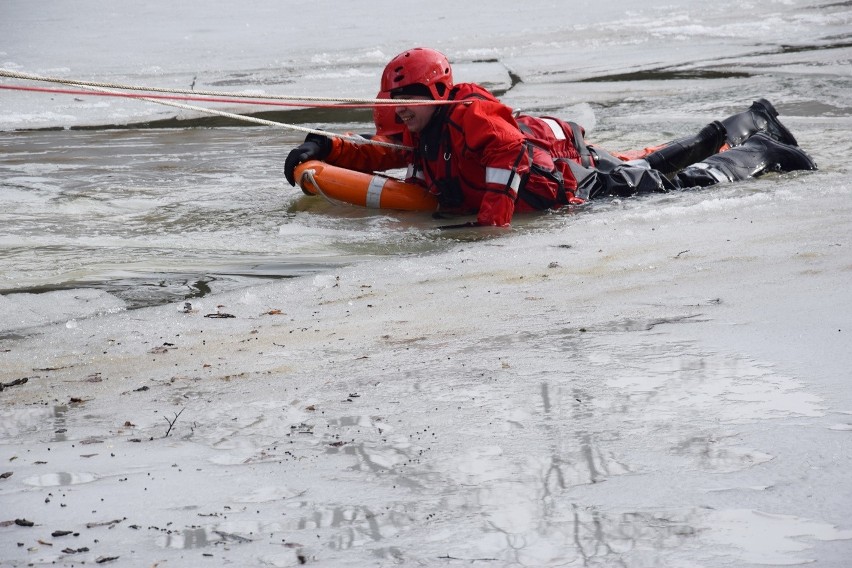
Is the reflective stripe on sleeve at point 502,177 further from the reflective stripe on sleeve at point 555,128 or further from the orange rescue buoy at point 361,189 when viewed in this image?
the reflective stripe on sleeve at point 555,128

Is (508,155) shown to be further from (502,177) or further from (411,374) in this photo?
(411,374)

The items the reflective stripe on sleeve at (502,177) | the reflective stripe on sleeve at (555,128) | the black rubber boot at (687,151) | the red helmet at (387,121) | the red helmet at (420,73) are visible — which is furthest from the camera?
the black rubber boot at (687,151)

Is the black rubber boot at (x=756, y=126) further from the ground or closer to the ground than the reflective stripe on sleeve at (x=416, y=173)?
further from the ground

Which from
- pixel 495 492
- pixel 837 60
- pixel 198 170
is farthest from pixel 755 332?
pixel 837 60

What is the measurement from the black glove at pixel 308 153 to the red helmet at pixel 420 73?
0.81m

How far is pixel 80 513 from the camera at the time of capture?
2.01 metres

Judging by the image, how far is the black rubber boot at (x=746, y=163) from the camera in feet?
18.0

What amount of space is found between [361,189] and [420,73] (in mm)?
749

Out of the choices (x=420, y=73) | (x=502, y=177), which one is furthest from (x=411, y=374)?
(x=420, y=73)

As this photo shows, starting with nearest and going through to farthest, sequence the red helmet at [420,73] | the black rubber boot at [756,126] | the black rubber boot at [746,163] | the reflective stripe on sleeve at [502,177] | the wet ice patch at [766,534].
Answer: the wet ice patch at [766,534] → the reflective stripe on sleeve at [502,177] → the red helmet at [420,73] → the black rubber boot at [746,163] → the black rubber boot at [756,126]

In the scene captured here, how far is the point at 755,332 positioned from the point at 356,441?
1245mm

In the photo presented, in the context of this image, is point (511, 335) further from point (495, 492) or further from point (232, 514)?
point (232, 514)

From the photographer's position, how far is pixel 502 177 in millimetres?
4746

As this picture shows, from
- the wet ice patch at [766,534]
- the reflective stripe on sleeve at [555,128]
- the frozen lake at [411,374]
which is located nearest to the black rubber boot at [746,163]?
the frozen lake at [411,374]
